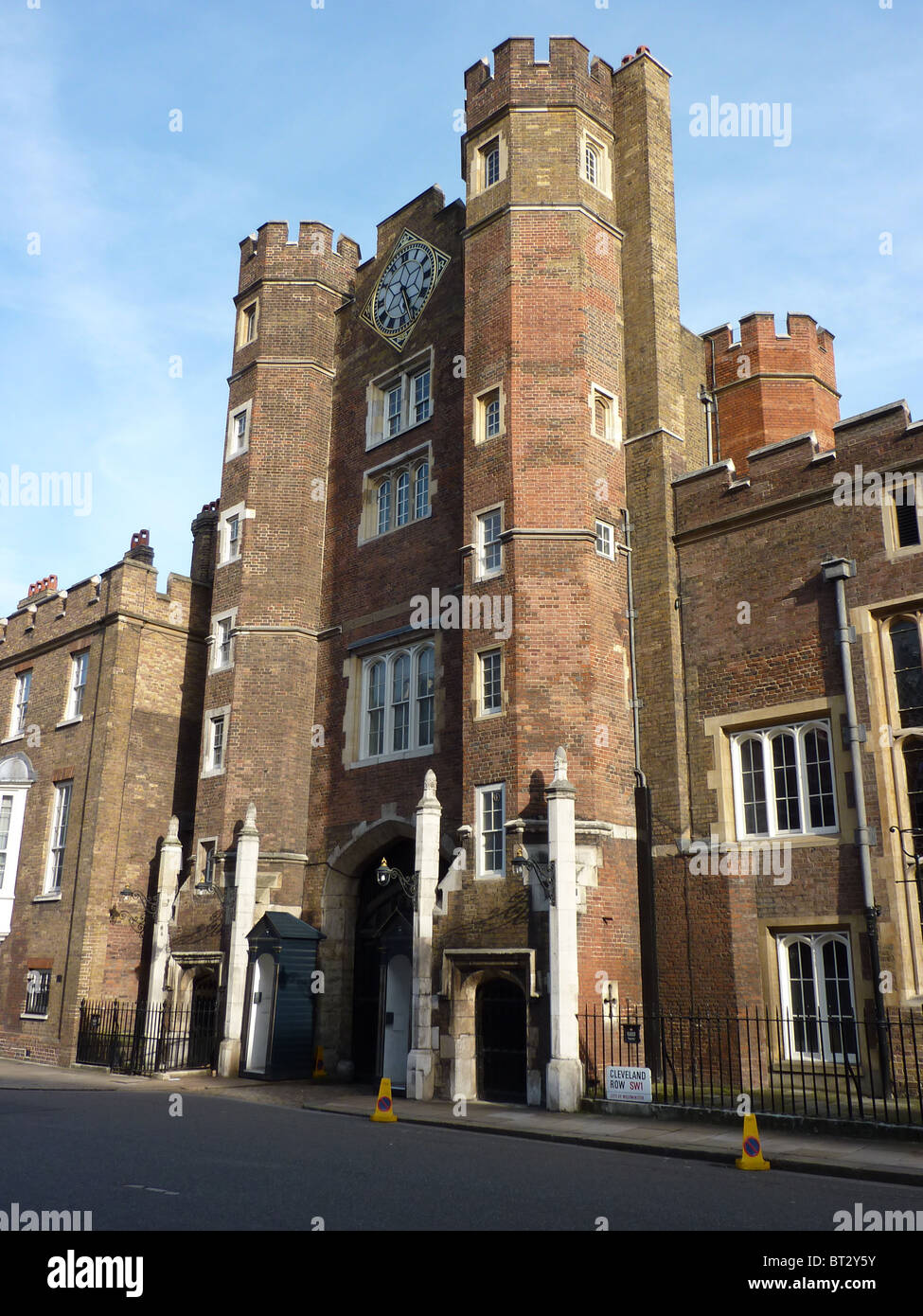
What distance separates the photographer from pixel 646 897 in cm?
1972

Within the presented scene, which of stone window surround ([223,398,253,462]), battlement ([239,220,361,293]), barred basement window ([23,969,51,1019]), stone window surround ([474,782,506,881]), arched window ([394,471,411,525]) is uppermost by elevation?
battlement ([239,220,361,293])

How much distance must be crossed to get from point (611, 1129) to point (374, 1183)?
18.9 feet

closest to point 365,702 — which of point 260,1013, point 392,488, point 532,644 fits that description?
point 392,488

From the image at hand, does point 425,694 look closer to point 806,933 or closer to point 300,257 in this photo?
point 806,933

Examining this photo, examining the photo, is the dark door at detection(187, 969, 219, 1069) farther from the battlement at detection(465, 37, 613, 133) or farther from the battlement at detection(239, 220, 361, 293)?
the battlement at detection(465, 37, 613, 133)

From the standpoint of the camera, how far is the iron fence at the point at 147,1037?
24094 mm

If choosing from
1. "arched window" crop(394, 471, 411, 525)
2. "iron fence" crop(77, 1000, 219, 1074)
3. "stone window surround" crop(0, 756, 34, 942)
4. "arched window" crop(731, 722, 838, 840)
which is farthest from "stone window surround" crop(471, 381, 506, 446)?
"stone window surround" crop(0, 756, 34, 942)

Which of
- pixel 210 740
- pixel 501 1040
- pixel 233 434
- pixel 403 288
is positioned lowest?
Result: pixel 501 1040

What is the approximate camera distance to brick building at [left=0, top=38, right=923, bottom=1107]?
18.1m

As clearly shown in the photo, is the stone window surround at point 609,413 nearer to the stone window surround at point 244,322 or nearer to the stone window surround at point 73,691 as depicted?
the stone window surround at point 244,322

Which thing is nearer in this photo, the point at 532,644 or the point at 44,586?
the point at 532,644

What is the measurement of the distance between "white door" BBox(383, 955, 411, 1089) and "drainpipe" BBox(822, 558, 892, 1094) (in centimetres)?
952
